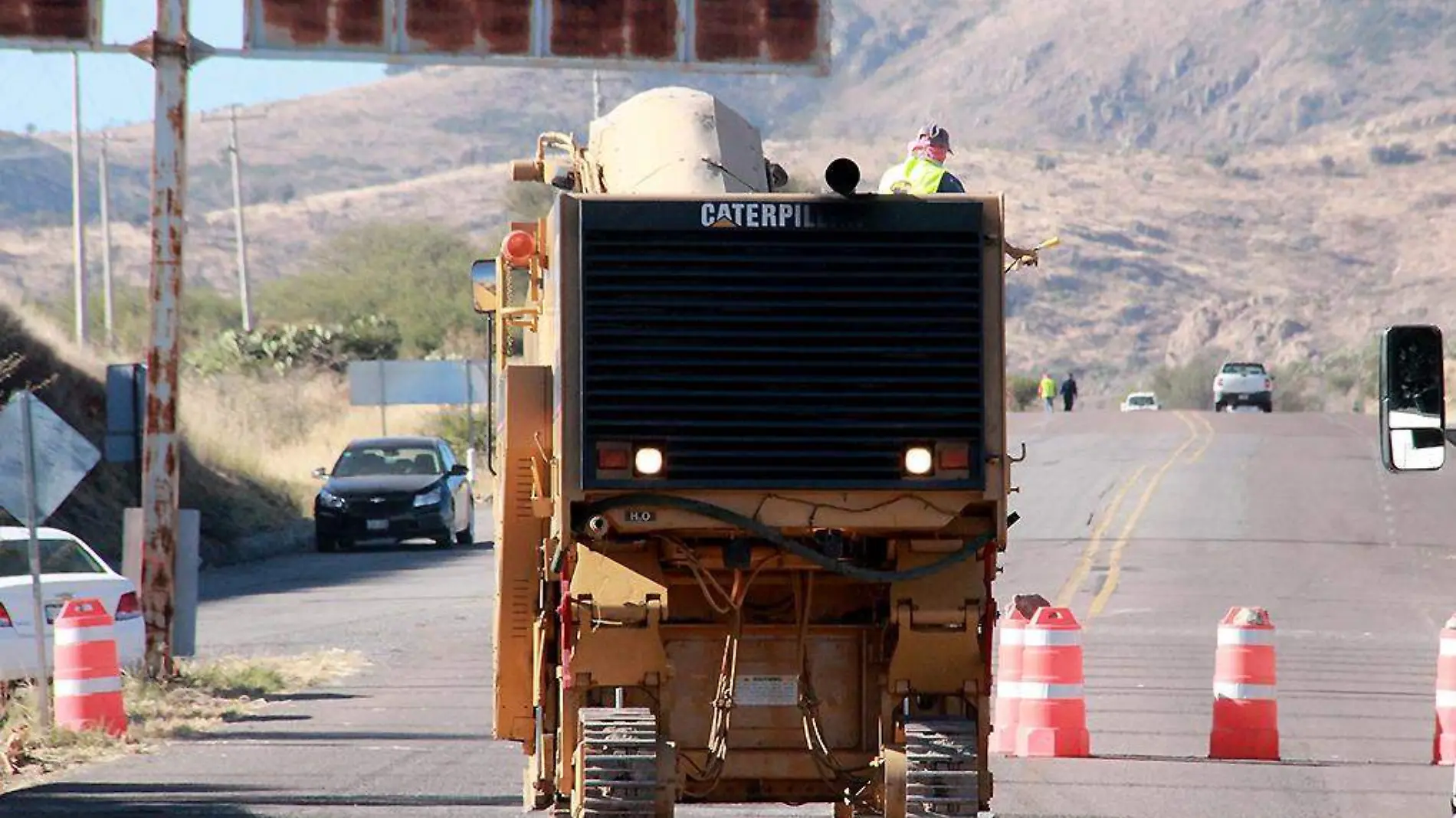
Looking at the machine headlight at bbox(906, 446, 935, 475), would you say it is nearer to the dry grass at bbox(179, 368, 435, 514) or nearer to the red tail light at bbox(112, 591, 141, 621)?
the red tail light at bbox(112, 591, 141, 621)

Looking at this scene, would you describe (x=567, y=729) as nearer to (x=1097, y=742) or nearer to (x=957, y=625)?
(x=957, y=625)

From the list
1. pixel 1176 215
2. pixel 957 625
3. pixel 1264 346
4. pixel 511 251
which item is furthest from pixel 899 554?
pixel 1176 215

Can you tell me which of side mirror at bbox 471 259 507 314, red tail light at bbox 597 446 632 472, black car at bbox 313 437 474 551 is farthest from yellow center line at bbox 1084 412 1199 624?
red tail light at bbox 597 446 632 472

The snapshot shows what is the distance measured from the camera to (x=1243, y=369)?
7862 centimetres

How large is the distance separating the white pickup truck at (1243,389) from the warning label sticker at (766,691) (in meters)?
68.5

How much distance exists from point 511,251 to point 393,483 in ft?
84.1

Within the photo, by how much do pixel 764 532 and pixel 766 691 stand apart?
85 cm

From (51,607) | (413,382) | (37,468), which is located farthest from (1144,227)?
(37,468)

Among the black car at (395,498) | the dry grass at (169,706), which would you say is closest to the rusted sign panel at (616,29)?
the dry grass at (169,706)

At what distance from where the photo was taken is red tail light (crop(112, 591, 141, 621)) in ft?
60.7

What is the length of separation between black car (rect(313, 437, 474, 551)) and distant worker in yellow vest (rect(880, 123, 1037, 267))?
25.2 m

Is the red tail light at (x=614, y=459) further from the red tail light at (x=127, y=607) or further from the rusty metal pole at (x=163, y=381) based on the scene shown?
the rusty metal pole at (x=163, y=381)

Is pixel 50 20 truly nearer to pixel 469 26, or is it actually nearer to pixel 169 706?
pixel 469 26

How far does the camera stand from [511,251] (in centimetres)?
1185
